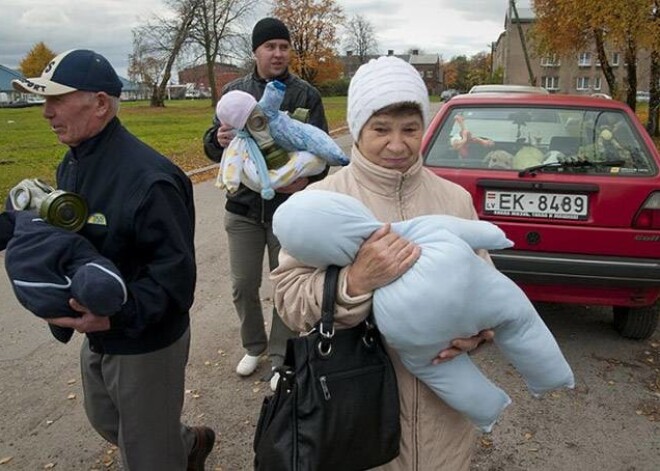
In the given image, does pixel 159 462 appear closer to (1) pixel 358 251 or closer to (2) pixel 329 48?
(1) pixel 358 251

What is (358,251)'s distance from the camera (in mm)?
1567

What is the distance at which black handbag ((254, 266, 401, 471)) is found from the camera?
1.55m

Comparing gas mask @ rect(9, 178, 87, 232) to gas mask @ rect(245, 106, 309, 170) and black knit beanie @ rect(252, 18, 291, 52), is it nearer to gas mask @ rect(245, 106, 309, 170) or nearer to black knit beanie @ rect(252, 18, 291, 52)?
gas mask @ rect(245, 106, 309, 170)

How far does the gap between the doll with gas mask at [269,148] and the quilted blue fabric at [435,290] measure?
1489 millimetres

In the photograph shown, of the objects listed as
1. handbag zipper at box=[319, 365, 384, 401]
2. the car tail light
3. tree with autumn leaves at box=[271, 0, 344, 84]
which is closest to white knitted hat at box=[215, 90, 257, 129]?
handbag zipper at box=[319, 365, 384, 401]

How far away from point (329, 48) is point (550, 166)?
52.8m

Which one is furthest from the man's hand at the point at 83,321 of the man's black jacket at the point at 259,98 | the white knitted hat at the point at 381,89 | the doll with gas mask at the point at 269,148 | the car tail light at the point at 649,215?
the car tail light at the point at 649,215

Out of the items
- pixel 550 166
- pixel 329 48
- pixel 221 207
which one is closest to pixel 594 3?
pixel 221 207

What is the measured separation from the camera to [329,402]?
1550mm

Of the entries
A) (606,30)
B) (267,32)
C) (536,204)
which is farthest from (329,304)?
(606,30)

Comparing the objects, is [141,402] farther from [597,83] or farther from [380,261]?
[597,83]

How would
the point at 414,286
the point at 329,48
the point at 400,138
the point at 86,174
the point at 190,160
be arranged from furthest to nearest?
the point at 329,48 < the point at 190,160 < the point at 86,174 < the point at 400,138 < the point at 414,286

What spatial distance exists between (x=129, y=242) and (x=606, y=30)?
16.0m

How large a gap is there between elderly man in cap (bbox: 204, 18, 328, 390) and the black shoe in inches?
28.5
